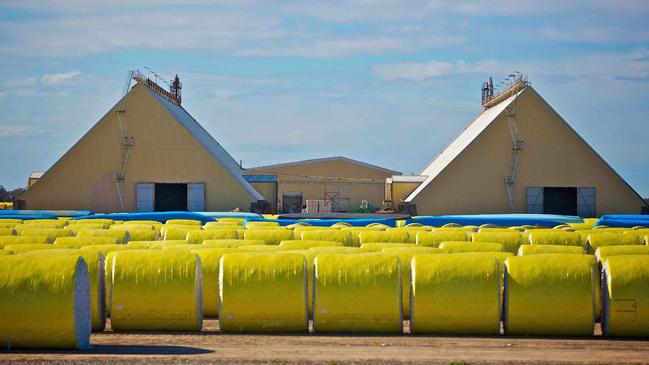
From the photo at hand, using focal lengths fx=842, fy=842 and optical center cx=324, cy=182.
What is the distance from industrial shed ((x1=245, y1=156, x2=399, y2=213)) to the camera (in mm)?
56594

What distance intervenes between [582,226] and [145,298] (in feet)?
61.5

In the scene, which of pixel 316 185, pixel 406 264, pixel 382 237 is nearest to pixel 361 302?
pixel 406 264

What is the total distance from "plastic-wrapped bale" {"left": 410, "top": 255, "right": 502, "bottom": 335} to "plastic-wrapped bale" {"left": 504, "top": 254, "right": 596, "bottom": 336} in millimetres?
259

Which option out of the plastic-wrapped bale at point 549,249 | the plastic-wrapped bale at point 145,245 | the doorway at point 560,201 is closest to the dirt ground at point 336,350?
the plastic-wrapped bale at point 549,249

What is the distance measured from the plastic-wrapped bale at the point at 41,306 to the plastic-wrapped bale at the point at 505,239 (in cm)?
1039

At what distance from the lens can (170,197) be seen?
163 feet

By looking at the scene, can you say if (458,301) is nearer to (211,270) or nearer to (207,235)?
(211,270)

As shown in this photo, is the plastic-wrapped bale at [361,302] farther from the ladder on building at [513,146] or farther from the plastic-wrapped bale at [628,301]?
the ladder on building at [513,146]

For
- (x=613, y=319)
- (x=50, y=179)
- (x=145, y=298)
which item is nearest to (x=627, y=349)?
(x=613, y=319)

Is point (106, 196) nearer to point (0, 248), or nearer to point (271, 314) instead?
point (0, 248)

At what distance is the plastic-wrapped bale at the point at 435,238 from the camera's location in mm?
19219

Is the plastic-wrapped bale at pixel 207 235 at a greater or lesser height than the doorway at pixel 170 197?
lesser

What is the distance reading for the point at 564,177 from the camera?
47719 millimetres

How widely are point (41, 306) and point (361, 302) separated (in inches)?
175
